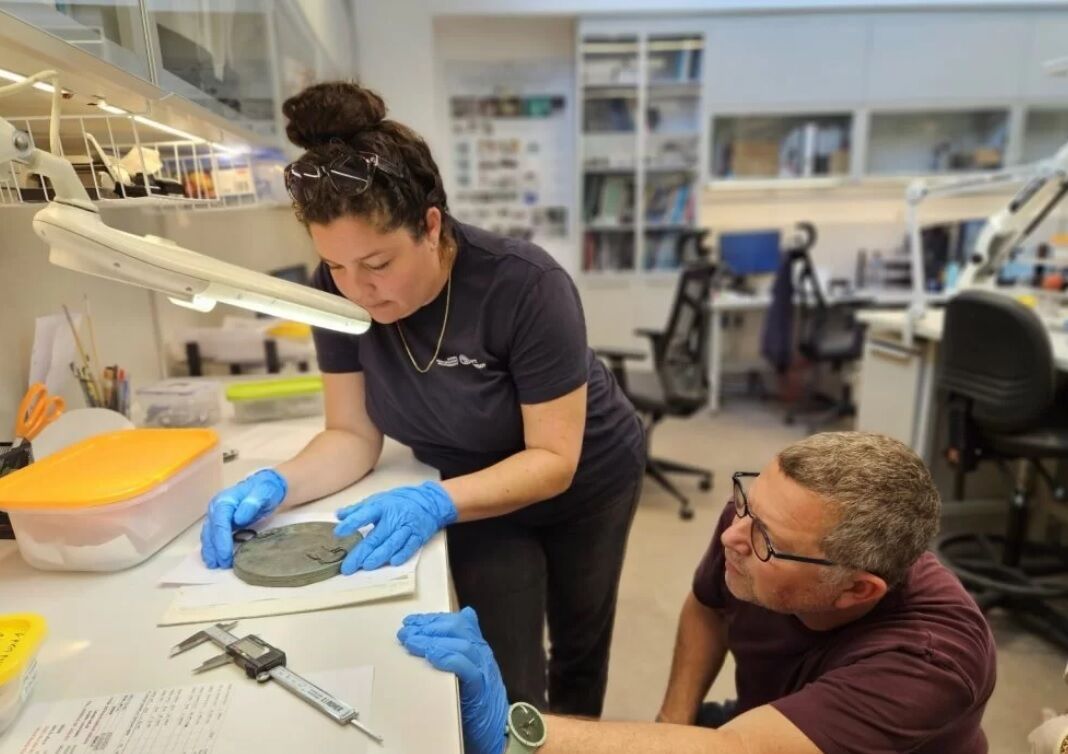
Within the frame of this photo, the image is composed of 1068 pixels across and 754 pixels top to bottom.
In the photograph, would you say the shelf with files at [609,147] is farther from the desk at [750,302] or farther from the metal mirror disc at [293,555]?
the metal mirror disc at [293,555]

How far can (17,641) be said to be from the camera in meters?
0.67

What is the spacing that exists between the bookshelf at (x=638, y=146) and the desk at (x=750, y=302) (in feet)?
1.91

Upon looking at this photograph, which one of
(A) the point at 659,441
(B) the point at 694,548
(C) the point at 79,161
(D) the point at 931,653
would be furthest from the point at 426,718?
(A) the point at 659,441

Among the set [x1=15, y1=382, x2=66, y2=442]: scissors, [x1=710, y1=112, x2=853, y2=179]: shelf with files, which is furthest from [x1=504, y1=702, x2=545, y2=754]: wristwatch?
[x1=710, y1=112, x2=853, y2=179]: shelf with files

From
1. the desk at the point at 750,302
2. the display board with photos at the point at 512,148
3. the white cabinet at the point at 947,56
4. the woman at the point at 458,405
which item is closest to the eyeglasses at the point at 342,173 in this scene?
the woman at the point at 458,405

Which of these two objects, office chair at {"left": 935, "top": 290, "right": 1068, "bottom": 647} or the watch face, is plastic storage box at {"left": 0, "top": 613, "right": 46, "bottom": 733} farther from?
office chair at {"left": 935, "top": 290, "right": 1068, "bottom": 647}

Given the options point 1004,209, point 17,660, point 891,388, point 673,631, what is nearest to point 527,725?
point 17,660

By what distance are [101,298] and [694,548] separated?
6.91ft

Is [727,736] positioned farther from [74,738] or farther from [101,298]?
[101,298]

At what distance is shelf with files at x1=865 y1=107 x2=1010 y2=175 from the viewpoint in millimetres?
4469

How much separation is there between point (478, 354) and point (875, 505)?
609 millimetres

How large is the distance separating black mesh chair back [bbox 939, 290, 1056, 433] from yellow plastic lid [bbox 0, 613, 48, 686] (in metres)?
2.22

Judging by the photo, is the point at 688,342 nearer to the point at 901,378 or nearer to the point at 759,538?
the point at 901,378

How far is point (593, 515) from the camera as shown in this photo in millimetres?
1271
